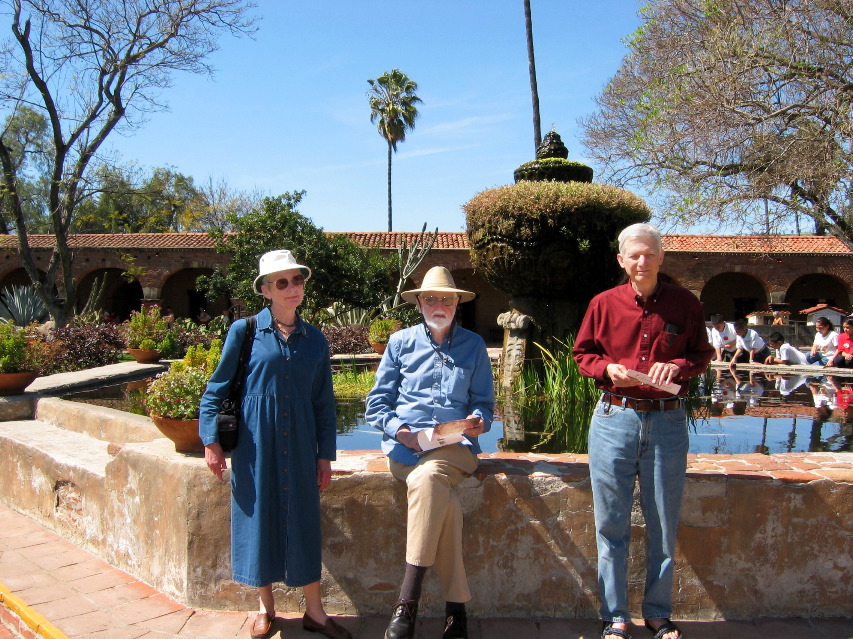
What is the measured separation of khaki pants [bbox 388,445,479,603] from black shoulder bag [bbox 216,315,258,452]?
706 millimetres

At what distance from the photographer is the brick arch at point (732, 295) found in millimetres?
25844

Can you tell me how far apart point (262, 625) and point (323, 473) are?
2.08 feet

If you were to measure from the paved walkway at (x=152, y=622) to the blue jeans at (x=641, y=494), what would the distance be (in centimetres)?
22

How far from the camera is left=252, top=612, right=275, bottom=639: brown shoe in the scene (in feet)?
8.87

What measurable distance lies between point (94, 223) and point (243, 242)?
2079 centimetres

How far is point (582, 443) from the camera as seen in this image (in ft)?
13.7

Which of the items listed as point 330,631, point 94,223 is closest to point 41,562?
point 330,631

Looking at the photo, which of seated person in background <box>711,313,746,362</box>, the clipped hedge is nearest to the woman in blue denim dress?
the clipped hedge

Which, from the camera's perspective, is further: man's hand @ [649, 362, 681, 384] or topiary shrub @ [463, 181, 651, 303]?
topiary shrub @ [463, 181, 651, 303]

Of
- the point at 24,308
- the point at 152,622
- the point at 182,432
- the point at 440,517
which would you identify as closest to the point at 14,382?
the point at 182,432

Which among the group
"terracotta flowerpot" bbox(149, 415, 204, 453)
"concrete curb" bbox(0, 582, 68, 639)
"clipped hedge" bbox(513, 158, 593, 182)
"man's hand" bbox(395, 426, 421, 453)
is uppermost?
"clipped hedge" bbox(513, 158, 593, 182)

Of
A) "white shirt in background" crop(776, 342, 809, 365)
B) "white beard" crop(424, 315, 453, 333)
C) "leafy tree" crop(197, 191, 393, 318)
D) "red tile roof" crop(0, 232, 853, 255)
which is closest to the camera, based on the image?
"white beard" crop(424, 315, 453, 333)

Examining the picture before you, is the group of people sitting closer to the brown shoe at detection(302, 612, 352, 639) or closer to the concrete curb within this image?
the brown shoe at detection(302, 612, 352, 639)

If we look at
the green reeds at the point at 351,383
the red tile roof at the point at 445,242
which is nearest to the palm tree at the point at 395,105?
the red tile roof at the point at 445,242
